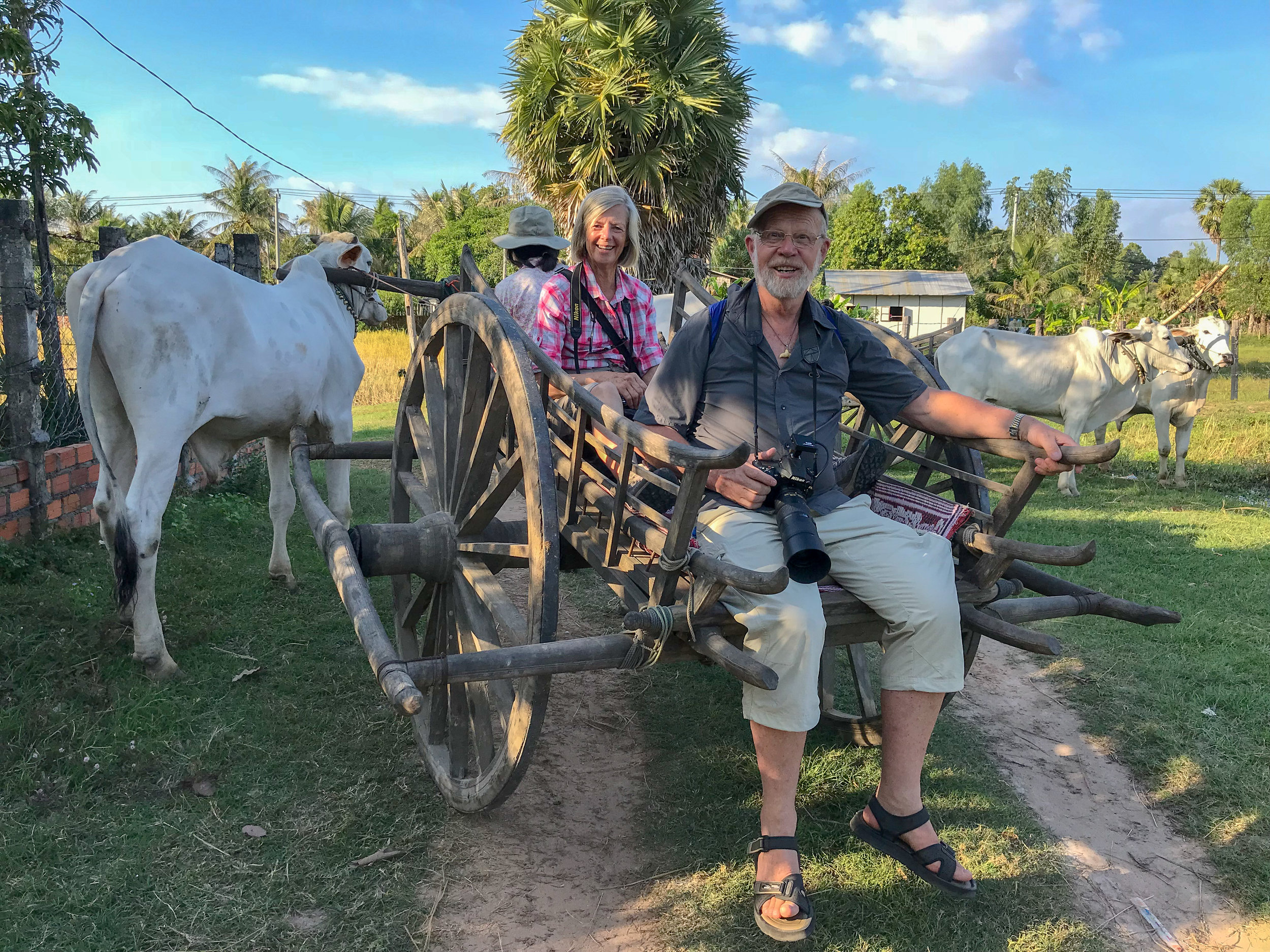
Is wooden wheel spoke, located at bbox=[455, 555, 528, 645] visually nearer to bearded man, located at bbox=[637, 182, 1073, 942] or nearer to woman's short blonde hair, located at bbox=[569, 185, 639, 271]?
bearded man, located at bbox=[637, 182, 1073, 942]

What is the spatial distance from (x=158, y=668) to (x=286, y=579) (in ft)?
4.49

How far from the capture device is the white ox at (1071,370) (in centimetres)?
938

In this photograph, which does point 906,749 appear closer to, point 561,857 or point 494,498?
point 561,857

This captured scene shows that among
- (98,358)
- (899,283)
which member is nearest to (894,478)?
(98,358)

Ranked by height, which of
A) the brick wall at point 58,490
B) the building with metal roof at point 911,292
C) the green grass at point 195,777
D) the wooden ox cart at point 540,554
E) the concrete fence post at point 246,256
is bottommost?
the green grass at point 195,777

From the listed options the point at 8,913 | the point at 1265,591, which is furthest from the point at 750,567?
the point at 1265,591

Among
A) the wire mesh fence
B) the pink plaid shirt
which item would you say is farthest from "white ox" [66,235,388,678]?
the pink plaid shirt

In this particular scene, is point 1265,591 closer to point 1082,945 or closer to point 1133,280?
point 1082,945

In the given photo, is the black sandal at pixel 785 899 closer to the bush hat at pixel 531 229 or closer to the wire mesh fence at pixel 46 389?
the bush hat at pixel 531 229

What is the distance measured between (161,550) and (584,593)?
2.64 m

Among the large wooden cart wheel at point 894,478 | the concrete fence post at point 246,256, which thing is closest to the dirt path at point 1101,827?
the large wooden cart wheel at point 894,478

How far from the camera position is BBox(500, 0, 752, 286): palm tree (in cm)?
1168

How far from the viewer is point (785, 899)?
2.14 m

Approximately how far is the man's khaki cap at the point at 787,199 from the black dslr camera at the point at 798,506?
0.72 metres
